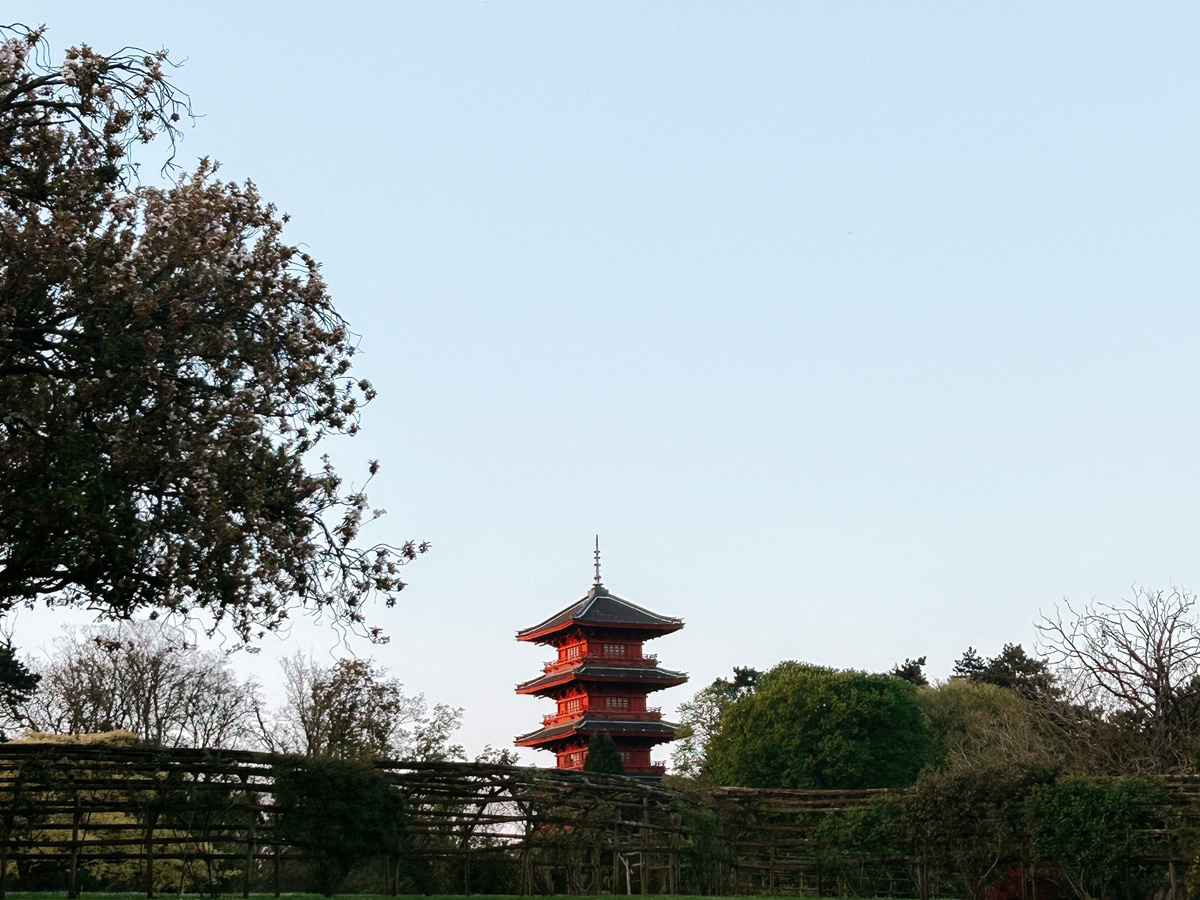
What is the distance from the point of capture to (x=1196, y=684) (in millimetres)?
23188

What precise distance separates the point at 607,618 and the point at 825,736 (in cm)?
1244

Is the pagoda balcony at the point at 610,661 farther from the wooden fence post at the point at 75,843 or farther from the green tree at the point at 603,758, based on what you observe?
the wooden fence post at the point at 75,843

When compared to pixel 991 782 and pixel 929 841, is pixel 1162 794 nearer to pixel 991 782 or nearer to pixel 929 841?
pixel 991 782

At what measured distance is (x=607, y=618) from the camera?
170ft

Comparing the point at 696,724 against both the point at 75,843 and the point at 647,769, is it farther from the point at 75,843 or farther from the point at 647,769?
the point at 75,843

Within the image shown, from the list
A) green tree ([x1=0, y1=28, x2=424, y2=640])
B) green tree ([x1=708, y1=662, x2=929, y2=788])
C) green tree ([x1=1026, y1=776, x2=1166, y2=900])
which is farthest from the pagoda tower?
green tree ([x1=0, y1=28, x2=424, y2=640])

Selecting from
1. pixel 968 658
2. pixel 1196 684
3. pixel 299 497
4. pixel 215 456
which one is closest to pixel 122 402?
pixel 215 456

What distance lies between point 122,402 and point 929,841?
18.4m

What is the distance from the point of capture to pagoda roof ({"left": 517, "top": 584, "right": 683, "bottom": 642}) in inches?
2024

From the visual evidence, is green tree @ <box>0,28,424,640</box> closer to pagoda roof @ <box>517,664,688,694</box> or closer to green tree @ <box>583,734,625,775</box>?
green tree @ <box>583,734,625,775</box>

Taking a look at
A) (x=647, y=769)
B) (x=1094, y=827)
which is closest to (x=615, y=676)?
(x=647, y=769)

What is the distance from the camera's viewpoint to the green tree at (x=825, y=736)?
4156 cm

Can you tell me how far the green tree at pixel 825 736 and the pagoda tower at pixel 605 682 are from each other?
705 cm

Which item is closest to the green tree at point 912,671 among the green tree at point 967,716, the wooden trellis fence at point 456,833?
the green tree at point 967,716
